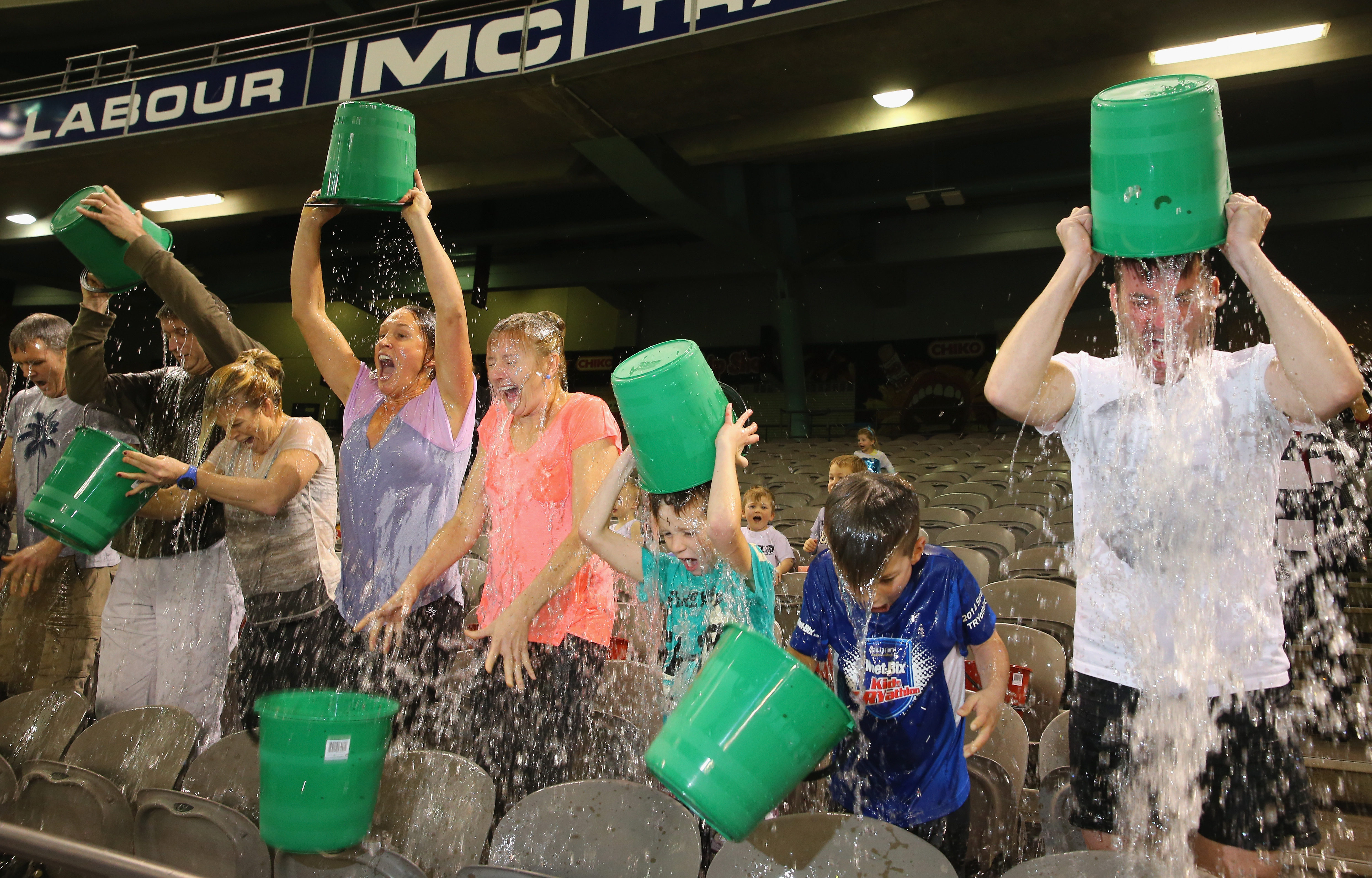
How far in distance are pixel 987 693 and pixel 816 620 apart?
0.35 metres

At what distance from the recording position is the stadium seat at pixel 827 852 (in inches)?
57.5

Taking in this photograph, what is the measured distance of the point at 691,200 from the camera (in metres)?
9.84

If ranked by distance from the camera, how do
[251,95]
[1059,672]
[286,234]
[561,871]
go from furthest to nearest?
[286,234] < [251,95] < [1059,672] < [561,871]

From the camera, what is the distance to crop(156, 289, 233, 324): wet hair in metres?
2.59

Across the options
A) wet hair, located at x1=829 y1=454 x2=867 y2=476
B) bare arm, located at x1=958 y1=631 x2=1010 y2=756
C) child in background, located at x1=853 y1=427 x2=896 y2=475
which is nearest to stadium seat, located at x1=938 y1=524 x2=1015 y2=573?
wet hair, located at x1=829 y1=454 x2=867 y2=476

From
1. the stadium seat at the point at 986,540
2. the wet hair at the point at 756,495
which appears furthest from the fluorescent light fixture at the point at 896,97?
the wet hair at the point at 756,495

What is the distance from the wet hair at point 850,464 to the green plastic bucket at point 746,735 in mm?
2864

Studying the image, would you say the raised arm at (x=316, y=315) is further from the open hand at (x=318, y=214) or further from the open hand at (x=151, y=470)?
the open hand at (x=151, y=470)

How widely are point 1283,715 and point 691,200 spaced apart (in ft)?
29.7

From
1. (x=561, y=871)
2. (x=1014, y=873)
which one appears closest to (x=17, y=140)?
(x=561, y=871)

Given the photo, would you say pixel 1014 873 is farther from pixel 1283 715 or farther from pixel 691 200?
pixel 691 200

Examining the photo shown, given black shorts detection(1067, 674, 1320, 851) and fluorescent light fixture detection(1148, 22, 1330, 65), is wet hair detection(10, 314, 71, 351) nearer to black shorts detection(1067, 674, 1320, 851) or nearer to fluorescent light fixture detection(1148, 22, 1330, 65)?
black shorts detection(1067, 674, 1320, 851)

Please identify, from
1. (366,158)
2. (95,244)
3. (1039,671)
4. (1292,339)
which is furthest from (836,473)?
(95,244)

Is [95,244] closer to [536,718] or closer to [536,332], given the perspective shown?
[536,332]
